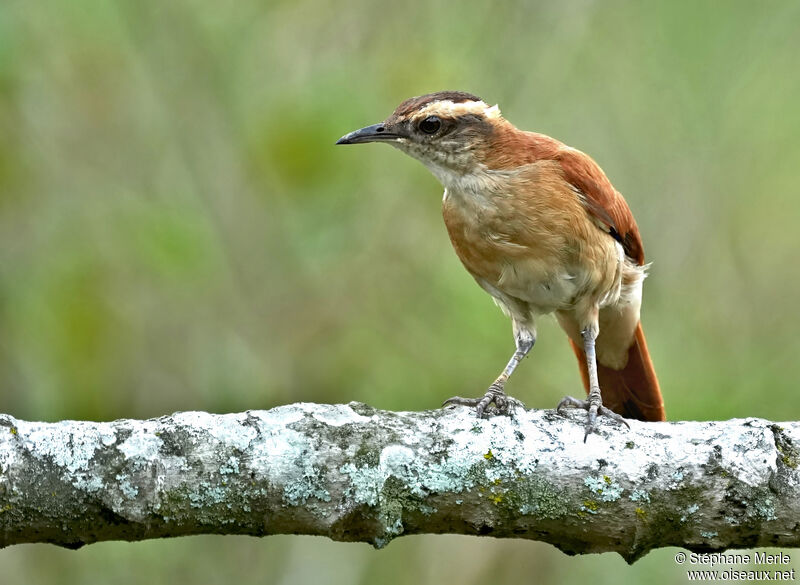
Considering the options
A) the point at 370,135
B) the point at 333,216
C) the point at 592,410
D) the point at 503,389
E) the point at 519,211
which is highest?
the point at 370,135

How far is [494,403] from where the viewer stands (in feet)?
13.2

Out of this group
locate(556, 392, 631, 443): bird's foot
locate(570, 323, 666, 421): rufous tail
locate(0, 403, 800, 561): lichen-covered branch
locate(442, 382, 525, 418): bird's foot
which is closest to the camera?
locate(0, 403, 800, 561): lichen-covered branch

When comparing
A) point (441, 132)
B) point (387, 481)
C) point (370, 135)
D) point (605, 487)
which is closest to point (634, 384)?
point (441, 132)

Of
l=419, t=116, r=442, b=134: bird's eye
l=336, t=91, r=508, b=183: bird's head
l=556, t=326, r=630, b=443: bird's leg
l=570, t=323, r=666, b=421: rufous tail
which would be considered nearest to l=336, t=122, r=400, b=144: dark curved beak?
l=336, t=91, r=508, b=183: bird's head

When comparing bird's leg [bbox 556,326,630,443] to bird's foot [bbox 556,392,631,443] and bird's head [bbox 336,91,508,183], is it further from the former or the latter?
bird's head [bbox 336,91,508,183]

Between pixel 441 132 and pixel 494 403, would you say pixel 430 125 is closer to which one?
pixel 441 132

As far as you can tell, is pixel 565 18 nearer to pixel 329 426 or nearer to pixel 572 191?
pixel 572 191

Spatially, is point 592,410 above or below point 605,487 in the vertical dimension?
above

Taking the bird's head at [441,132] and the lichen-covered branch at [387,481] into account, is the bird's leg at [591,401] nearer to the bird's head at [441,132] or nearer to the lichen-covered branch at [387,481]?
the lichen-covered branch at [387,481]

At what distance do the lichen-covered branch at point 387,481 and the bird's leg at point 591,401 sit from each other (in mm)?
245

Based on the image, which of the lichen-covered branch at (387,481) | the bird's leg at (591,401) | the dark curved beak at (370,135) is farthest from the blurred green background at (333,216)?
the lichen-covered branch at (387,481)

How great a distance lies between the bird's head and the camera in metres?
4.66

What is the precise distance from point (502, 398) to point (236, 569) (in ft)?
8.01

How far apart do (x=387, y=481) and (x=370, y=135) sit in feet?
6.54
